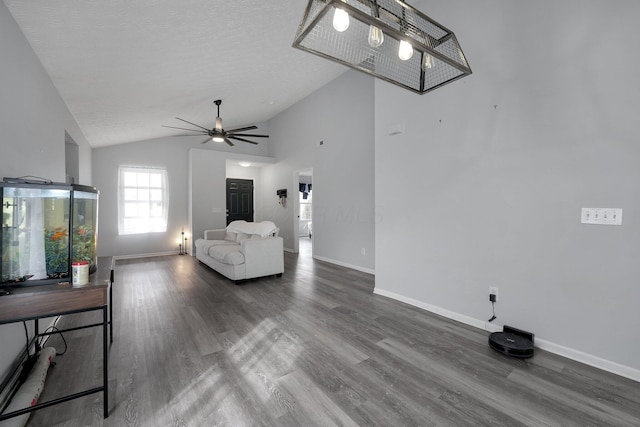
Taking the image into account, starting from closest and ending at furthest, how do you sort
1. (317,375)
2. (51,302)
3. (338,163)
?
(51,302), (317,375), (338,163)

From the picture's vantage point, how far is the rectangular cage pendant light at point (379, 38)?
106cm

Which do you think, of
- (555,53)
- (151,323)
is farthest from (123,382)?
(555,53)

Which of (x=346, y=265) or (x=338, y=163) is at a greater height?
(x=338, y=163)

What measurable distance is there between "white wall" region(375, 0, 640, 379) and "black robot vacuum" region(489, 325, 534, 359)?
8 cm

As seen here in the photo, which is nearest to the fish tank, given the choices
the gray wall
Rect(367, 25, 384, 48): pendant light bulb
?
the gray wall

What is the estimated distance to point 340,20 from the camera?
1.11 m

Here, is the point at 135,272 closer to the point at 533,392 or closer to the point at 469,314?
the point at 469,314

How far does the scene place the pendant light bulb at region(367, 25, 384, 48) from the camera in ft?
4.14

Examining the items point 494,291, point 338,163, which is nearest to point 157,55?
point 338,163

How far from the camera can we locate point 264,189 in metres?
8.41

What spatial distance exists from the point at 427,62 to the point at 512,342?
236 cm

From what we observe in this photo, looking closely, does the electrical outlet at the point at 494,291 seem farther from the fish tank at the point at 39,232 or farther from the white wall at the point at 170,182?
the white wall at the point at 170,182

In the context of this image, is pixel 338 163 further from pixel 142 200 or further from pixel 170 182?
pixel 142 200

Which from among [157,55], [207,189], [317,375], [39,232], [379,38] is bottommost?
[317,375]
